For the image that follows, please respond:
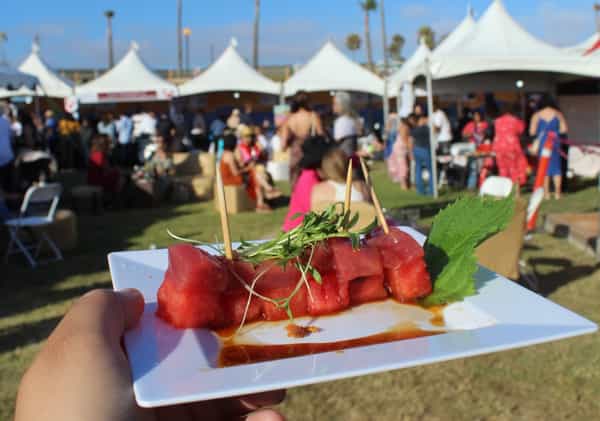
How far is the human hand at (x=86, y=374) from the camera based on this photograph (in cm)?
99

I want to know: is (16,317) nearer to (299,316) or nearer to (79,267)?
(79,267)

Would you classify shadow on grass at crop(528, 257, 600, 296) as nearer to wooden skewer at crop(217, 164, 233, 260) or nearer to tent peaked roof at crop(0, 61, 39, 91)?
wooden skewer at crop(217, 164, 233, 260)

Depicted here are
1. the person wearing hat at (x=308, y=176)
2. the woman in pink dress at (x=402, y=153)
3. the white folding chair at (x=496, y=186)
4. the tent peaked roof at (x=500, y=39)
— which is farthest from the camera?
the woman in pink dress at (x=402, y=153)

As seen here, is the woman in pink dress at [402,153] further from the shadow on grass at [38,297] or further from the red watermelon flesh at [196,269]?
the red watermelon flesh at [196,269]

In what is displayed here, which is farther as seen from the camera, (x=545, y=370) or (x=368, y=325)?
(x=545, y=370)

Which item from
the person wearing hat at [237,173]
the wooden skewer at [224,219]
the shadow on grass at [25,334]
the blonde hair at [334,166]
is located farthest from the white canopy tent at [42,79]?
the wooden skewer at [224,219]

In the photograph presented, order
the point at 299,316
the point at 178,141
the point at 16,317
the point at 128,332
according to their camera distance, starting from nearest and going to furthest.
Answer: the point at 128,332 → the point at 299,316 → the point at 16,317 → the point at 178,141

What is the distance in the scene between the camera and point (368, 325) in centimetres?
132

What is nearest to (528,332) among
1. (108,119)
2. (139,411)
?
(139,411)

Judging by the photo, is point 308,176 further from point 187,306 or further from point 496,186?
point 187,306

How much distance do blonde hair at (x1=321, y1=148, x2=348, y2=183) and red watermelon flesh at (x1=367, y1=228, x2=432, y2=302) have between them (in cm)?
330

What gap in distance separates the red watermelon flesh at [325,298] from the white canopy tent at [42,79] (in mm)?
20776

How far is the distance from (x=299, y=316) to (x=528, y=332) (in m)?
0.52

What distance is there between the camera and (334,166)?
4914 millimetres
